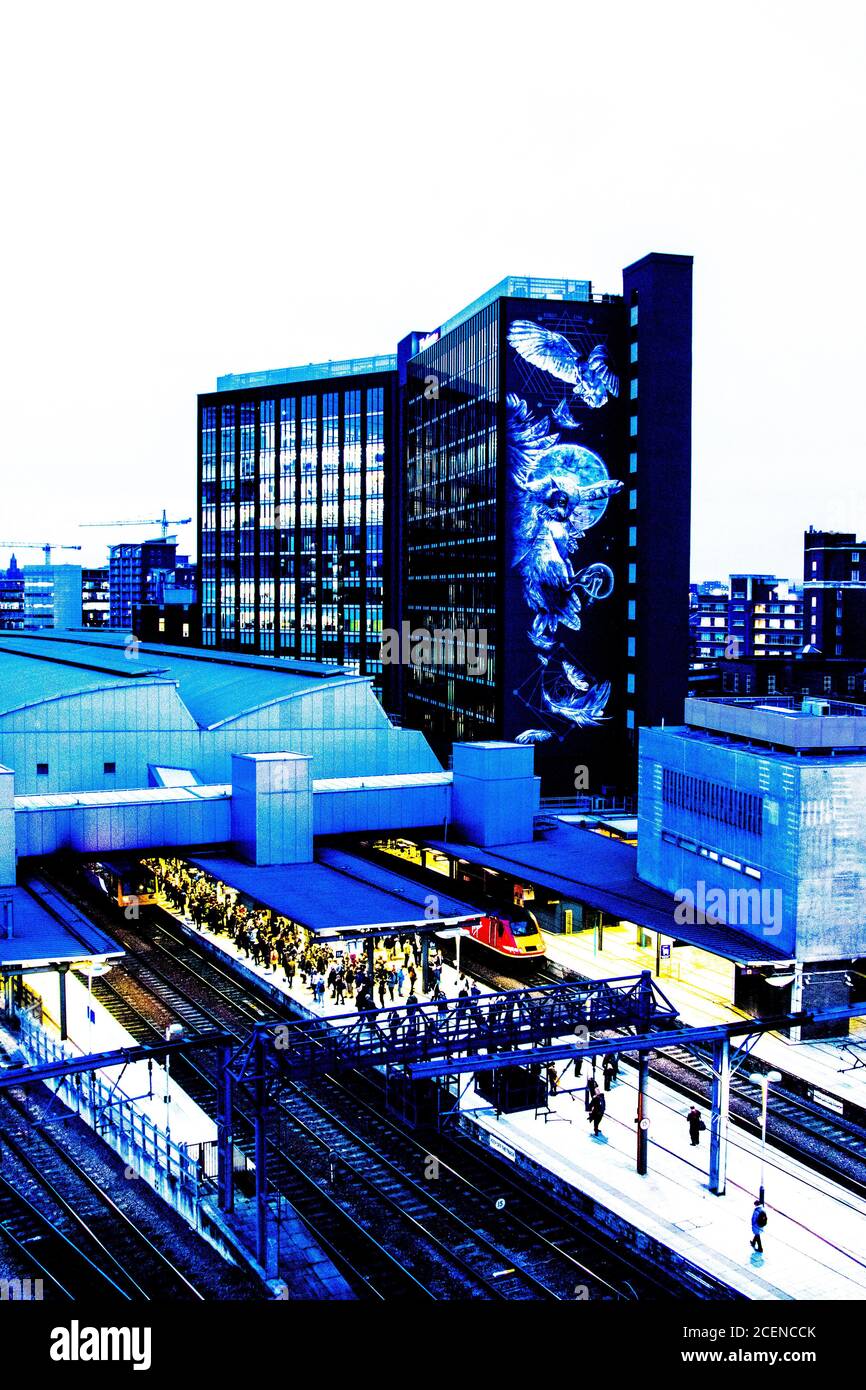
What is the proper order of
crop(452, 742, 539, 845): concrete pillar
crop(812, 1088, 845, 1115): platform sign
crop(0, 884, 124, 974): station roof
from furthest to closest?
crop(452, 742, 539, 845): concrete pillar, crop(0, 884, 124, 974): station roof, crop(812, 1088, 845, 1115): platform sign

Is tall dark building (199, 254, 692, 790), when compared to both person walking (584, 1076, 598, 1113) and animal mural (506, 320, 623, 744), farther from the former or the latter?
person walking (584, 1076, 598, 1113)

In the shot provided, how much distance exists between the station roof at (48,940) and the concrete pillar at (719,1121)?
53.5 feet

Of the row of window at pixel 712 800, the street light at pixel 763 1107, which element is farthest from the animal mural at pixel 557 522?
the street light at pixel 763 1107

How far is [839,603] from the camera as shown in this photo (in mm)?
144250

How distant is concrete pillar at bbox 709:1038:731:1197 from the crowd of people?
10831mm

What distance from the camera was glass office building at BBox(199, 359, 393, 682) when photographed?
Result: 398ft

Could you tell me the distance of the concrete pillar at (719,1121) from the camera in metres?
28.3

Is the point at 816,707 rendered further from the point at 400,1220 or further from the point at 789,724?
the point at 400,1220

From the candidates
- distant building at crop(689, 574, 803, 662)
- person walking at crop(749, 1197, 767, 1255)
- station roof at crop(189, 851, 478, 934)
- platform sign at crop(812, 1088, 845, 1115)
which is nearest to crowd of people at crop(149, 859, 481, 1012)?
station roof at crop(189, 851, 478, 934)

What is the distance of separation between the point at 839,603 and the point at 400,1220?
127248 mm

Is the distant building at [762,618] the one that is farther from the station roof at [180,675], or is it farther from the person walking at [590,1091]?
the person walking at [590,1091]

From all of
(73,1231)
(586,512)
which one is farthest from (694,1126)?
(586,512)

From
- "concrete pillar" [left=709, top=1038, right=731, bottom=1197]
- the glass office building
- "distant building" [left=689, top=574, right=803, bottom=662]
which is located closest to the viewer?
"concrete pillar" [left=709, top=1038, right=731, bottom=1197]
